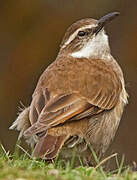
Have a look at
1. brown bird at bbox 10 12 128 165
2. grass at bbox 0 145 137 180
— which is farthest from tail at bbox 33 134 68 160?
grass at bbox 0 145 137 180

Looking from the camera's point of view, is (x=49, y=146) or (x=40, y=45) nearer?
(x=49, y=146)

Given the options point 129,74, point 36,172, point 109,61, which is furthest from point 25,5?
point 36,172

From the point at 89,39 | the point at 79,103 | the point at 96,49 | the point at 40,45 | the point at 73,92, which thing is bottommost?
the point at 40,45

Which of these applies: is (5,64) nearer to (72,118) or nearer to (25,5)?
(25,5)

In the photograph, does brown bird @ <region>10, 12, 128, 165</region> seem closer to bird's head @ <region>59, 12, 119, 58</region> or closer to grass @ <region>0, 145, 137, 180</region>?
bird's head @ <region>59, 12, 119, 58</region>

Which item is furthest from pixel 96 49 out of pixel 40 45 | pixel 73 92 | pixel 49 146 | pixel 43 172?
pixel 40 45

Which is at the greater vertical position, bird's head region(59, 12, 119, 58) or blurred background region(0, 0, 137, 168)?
bird's head region(59, 12, 119, 58)

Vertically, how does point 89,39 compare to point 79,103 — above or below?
above

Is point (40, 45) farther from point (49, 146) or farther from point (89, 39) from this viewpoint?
point (49, 146)
